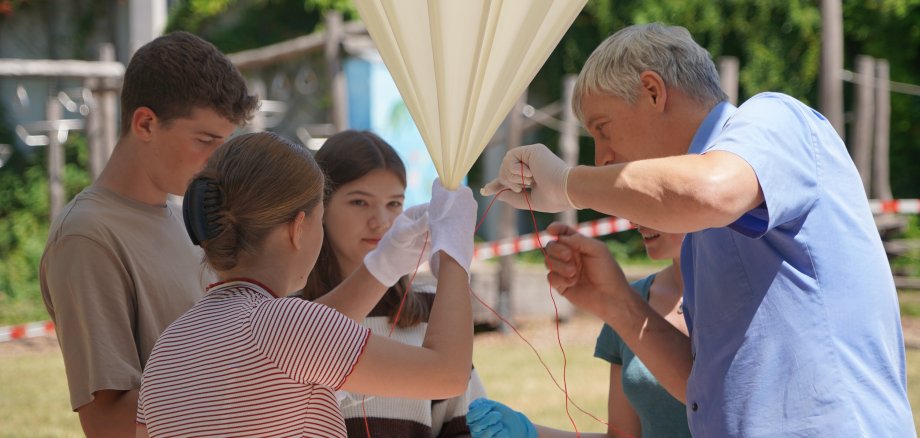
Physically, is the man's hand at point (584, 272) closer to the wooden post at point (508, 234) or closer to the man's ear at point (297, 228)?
the man's ear at point (297, 228)

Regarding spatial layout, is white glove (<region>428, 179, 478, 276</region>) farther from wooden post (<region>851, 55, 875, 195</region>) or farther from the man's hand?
wooden post (<region>851, 55, 875, 195</region>)

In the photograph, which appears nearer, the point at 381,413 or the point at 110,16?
the point at 381,413

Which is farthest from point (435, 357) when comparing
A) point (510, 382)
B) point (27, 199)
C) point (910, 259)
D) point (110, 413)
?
point (27, 199)

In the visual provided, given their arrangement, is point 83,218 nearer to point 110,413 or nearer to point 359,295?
point 110,413

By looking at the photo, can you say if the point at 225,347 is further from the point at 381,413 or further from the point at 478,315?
the point at 478,315

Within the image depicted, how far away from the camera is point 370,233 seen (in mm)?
2854

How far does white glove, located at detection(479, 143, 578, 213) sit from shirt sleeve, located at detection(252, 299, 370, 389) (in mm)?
521

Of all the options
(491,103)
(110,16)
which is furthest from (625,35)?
(110,16)

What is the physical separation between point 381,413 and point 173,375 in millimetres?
891

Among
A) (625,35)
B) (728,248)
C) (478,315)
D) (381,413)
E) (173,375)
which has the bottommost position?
(478,315)

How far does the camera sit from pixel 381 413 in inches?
101

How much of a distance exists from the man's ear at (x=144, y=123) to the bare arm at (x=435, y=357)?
3.04 ft

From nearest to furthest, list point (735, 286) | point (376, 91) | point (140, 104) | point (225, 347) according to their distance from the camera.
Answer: point (225, 347) → point (735, 286) → point (140, 104) → point (376, 91)

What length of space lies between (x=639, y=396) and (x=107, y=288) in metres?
Result: 1.40
